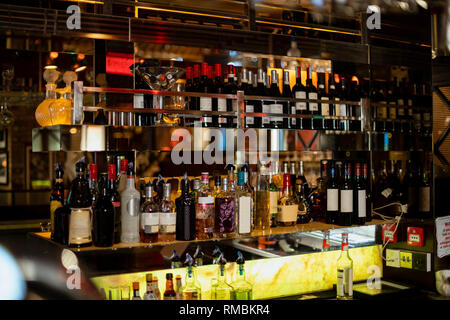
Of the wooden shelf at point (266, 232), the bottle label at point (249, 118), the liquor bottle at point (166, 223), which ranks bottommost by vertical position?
the wooden shelf at point (266, 232)

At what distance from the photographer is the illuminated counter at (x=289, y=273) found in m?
2.31

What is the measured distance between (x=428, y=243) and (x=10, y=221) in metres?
2.98

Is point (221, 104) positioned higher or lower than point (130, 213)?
higher

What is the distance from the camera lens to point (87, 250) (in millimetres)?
1626

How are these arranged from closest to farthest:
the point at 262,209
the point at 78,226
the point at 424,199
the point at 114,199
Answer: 1. the point at 78,226
2. the point at 114,199
3. the point at 262,209
4. the point at 424,199

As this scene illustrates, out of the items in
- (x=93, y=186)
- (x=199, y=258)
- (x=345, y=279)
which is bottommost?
(x=345, y=279)

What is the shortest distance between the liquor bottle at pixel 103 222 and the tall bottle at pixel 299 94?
1.27m

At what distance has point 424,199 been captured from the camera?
8.91 feet

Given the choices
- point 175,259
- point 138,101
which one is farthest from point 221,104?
point 175,259

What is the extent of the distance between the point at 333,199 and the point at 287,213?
0.90ft

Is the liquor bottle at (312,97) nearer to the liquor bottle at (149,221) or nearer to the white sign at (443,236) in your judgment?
the white sign at (443,236)

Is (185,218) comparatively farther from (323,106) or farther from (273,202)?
(323,106)

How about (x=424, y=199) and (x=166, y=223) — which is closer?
(x=166, y=223)

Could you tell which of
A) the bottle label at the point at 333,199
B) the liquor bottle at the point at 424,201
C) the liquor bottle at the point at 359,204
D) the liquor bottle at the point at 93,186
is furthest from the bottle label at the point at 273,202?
the liquor bottle at the point at 424,201
